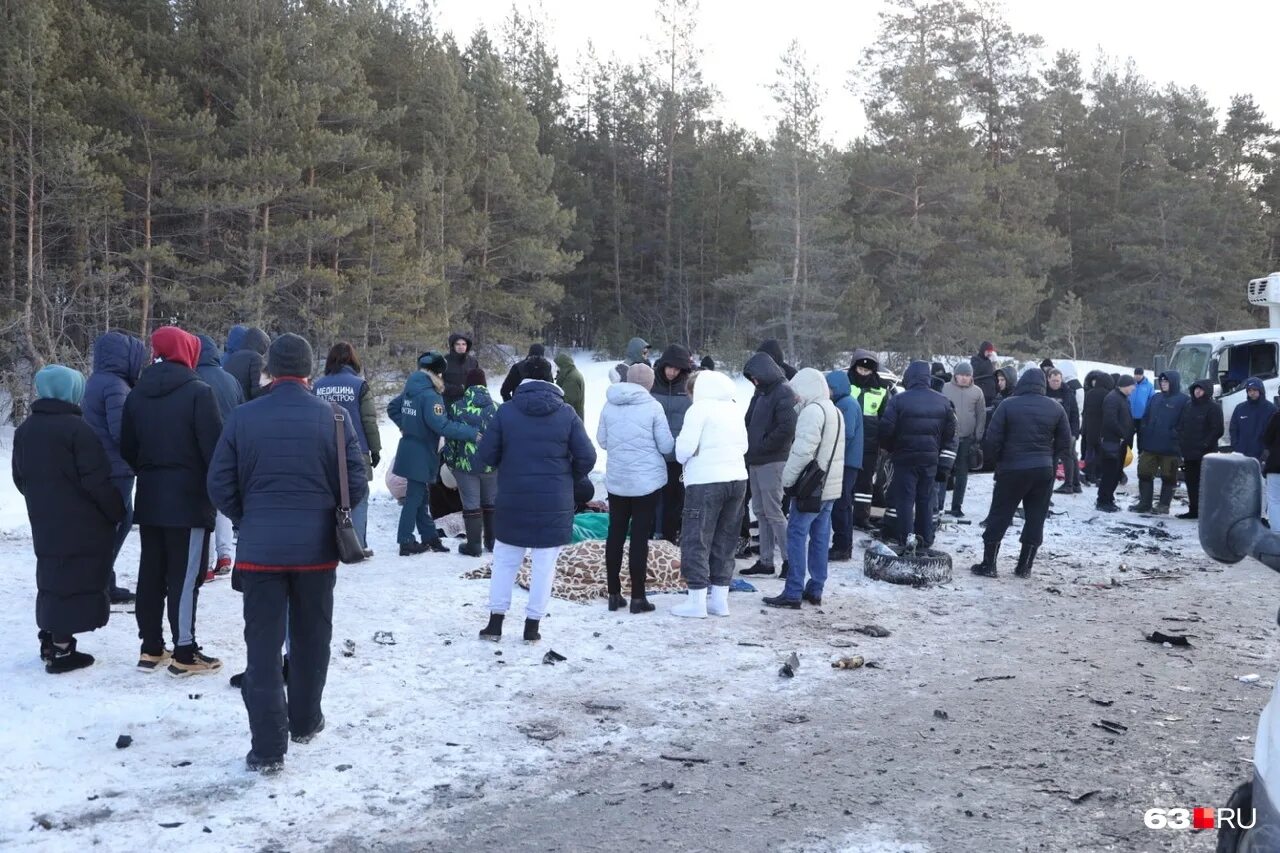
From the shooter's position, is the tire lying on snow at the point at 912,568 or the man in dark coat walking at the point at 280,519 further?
the tire lying on snow at the point at 912,568

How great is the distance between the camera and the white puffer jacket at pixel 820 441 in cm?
808

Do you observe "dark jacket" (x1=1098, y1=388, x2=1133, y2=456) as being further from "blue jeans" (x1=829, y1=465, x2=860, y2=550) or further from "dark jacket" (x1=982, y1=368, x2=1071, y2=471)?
"blue jeans" (x1=829, y1=465, x2=860, y2=550)

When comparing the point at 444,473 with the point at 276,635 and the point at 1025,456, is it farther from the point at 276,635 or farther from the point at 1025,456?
the point at 1025,456

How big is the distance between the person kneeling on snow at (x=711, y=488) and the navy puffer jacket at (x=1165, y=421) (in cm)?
862

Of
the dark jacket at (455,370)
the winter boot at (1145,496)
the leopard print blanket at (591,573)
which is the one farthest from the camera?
the winter boot at (1145,496)

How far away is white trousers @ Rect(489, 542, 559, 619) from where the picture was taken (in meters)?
6.82

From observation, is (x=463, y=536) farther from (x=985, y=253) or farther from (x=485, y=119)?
(x=985, y=253)

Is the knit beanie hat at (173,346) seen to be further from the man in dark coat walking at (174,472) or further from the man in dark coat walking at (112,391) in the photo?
the man in dark coat walking at (112,391)

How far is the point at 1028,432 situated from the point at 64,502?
26.3 ft

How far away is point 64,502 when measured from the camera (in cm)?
576

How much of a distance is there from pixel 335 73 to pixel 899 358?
20186mm

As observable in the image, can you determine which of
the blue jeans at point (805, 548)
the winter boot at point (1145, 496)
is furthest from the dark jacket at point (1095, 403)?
the blue jeans at point (805, 548)

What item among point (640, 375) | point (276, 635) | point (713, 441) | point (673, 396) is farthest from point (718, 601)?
point (276, 635)

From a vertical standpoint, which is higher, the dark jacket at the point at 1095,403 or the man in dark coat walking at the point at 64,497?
the dark jacket at the point at 1095,403
